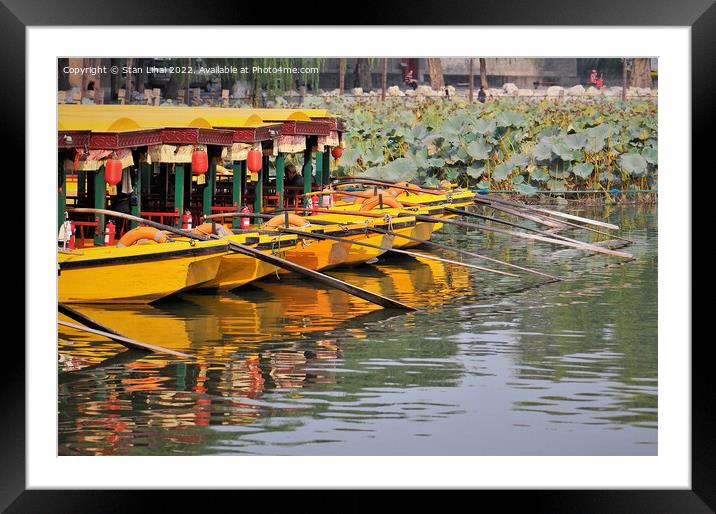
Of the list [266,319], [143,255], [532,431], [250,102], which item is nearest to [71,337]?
[143,255]

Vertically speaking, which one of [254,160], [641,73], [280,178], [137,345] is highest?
[641,73]

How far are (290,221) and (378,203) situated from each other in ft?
6.98

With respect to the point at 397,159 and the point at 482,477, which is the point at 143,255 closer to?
the point at 482,477

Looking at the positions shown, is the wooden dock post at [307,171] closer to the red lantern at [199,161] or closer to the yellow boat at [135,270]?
the red lantern at [199,161]

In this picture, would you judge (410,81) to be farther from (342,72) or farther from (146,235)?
(146,235)

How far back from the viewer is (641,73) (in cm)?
916

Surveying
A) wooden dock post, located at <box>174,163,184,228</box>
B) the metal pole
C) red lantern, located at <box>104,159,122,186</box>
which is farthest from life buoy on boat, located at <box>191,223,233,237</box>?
the metal pole

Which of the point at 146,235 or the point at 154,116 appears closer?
the point at 146,235

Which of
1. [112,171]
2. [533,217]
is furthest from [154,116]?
[533,217]

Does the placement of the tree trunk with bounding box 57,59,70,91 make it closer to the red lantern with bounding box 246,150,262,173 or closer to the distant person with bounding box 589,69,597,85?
the distant person with bounding box 589,69,597,85

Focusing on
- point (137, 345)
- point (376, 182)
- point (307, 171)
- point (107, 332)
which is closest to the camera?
point (107, 332)

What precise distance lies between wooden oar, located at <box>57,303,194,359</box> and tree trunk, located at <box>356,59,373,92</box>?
7.88 feet
